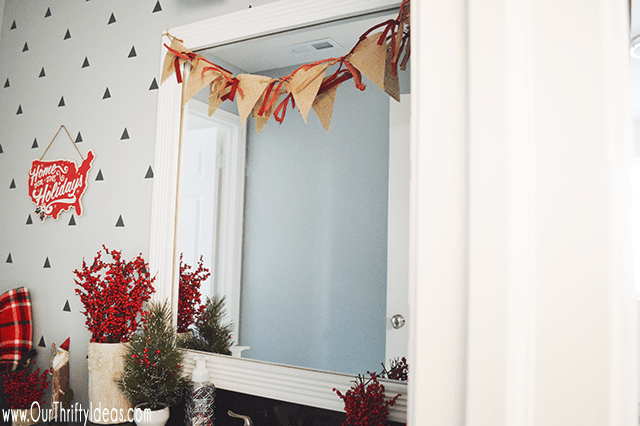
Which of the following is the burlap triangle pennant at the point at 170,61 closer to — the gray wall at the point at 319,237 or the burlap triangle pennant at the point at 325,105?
the gray wall at the point at 319,237

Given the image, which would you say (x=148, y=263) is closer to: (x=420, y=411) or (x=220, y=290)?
(x=220, y=290)

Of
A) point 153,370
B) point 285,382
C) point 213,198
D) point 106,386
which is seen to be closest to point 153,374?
point 153,370

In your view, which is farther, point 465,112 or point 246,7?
point 246,7

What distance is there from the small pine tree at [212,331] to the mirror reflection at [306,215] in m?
0.03

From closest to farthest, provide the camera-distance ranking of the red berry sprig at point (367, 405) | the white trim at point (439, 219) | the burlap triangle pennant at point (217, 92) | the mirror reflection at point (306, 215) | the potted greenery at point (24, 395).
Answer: the white trim at point (439, 219) < the red berry sprig at point (367, 405) < the mirror reflection at point (306, 215) < the burlap triangle pennant at point (217, 92) < the potted greenery at point (24, 395)

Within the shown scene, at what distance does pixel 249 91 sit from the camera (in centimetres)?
114

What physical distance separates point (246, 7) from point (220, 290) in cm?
83

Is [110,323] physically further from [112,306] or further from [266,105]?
[266,105]

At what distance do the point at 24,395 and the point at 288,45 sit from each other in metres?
1.40

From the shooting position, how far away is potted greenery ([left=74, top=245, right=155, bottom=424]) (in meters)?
1.14

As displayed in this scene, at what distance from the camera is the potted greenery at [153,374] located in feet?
3.62

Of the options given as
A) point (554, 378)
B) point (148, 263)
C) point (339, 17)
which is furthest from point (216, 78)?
point (554, 378)

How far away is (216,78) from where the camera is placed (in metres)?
1.21

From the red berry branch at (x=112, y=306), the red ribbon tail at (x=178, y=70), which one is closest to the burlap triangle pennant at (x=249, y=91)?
the red ribbon tail at (x=178, y=70)
